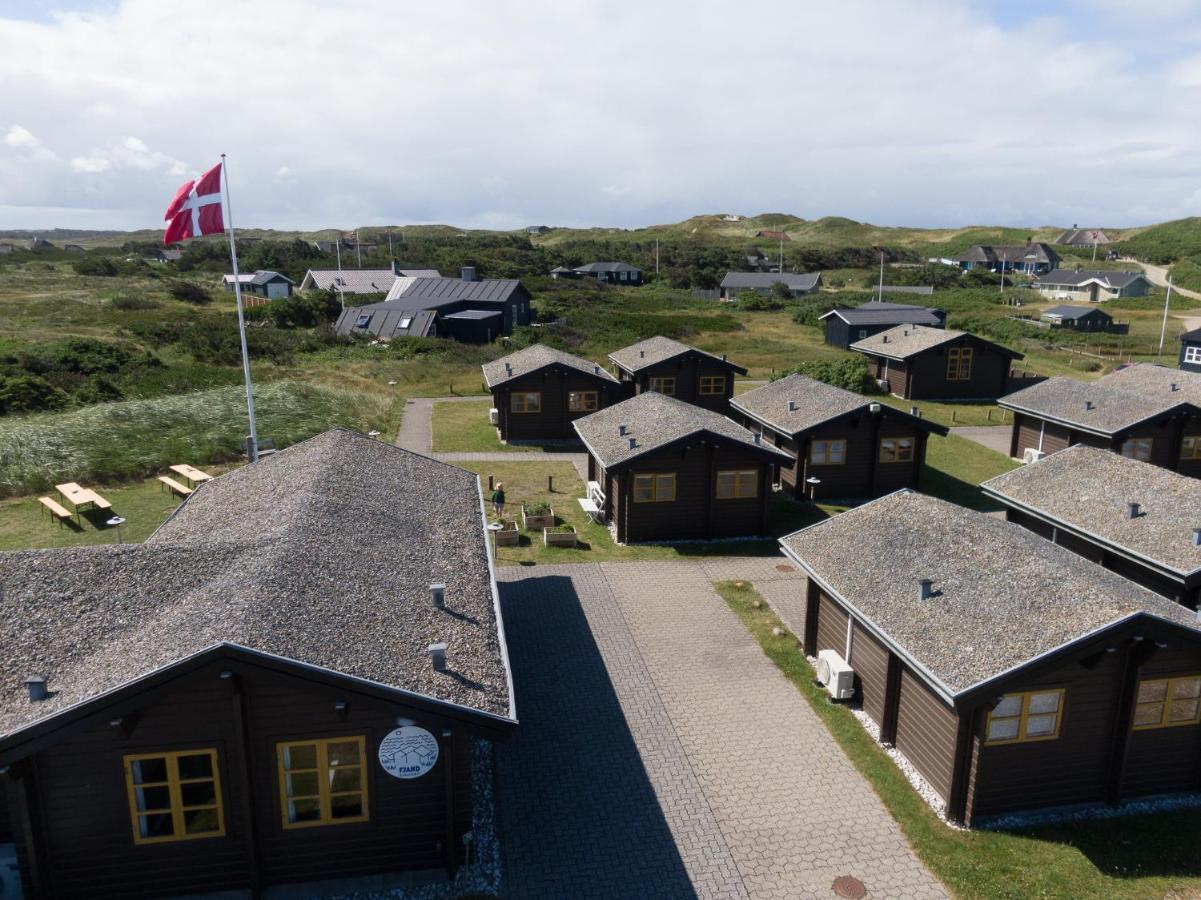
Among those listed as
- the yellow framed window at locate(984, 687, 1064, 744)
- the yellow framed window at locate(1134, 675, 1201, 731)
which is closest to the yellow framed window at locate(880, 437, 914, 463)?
the yellow framed window at locate(1134, 675, 1201, 731)

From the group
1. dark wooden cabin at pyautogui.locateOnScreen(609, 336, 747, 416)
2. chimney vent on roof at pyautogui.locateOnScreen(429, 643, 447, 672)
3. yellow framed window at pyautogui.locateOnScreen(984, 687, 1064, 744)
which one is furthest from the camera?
dark wooden cabin at pyautogui.locateOnScreen(609, 336, 747, 416)

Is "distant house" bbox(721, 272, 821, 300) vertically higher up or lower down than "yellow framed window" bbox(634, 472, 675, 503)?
higher up

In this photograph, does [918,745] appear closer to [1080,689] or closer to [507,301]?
[1080,689]

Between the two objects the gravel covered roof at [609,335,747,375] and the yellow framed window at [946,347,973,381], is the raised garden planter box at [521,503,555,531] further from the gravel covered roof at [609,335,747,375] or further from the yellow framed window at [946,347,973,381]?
the yellow framed window at [946,347,973,381]

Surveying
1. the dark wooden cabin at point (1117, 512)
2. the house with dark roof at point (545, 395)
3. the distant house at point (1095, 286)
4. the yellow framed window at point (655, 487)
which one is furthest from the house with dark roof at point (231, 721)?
the distant house at point (1095, 286)

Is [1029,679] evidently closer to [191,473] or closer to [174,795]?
[174,795]

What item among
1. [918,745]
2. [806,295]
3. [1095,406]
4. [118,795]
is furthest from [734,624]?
[806,295]

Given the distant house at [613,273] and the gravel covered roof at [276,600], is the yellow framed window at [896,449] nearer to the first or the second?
the gravel covered roof at [276,600]
